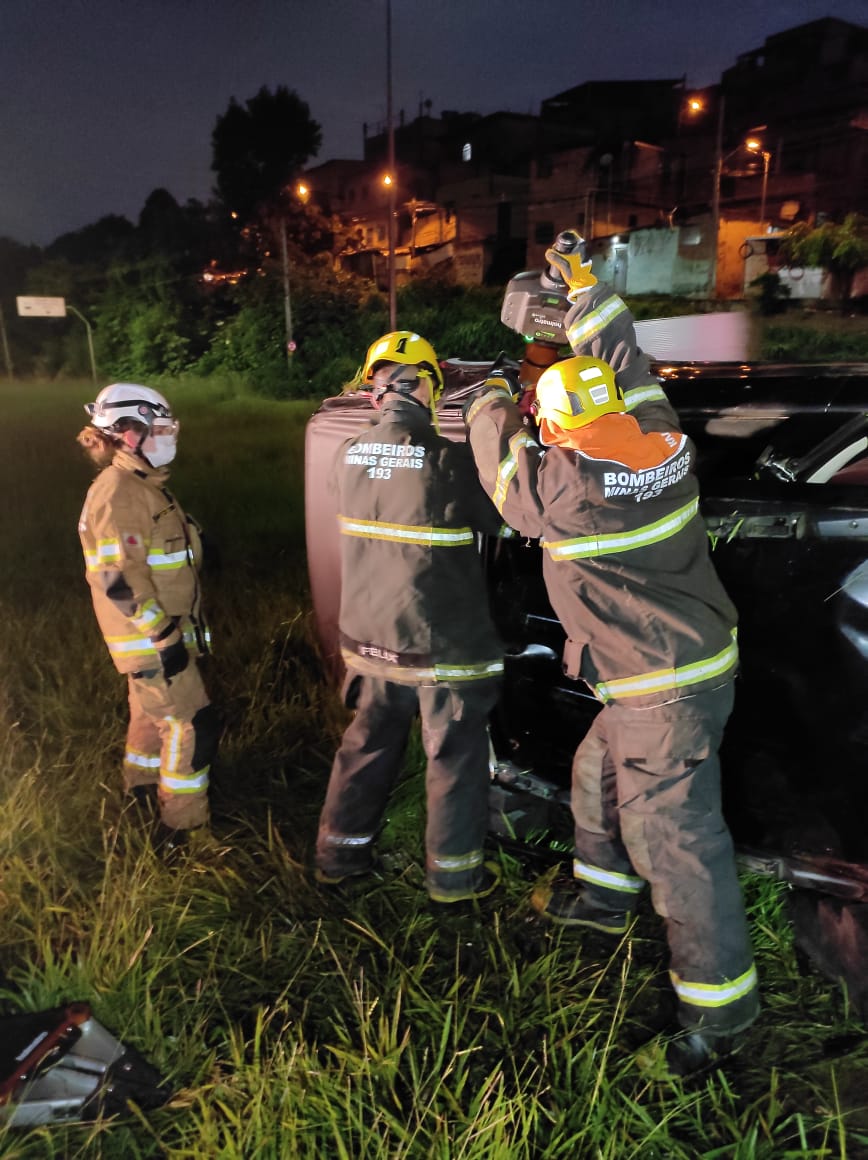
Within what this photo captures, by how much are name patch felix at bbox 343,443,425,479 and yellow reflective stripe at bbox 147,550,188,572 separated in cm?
79

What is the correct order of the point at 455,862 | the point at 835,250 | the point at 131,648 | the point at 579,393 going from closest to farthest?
1. the point at 579,393
2. the point at 455,862
3. the point at 131,648
4. the point at 835,250

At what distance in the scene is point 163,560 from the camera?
2.92 m

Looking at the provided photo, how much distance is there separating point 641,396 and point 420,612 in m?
0.90

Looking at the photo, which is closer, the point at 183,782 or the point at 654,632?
the point at 654,632

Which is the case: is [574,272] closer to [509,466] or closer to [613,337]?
[613,337]

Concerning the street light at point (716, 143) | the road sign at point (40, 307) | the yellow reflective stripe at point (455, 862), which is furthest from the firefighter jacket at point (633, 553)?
the street light at point (716, 143)

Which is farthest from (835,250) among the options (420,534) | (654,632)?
(654,632)

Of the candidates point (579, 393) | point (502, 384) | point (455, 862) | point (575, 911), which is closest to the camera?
point (579, 393)

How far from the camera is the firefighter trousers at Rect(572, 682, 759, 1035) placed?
2.05 m

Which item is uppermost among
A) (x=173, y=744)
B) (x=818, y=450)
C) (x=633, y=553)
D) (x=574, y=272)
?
(x=574, y=272)

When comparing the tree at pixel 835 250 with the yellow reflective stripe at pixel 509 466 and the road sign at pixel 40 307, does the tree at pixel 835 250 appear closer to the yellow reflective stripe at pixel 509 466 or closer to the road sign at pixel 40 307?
the road sign at pixel 40 307

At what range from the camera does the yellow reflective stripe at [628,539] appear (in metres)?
1.98

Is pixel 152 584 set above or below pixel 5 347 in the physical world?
below

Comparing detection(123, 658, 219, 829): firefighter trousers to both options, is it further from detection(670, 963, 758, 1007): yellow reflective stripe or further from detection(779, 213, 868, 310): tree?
detection(779, 213, 868, 310): tree
